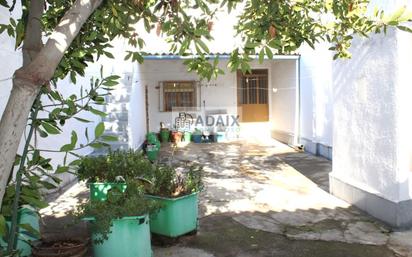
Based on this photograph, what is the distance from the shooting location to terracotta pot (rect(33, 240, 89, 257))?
3.77 m

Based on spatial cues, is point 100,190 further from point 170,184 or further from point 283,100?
point 283,100

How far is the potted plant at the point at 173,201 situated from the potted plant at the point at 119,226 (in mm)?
587

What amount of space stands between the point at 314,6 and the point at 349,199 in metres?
3.12

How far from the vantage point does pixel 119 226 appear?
3.90 m

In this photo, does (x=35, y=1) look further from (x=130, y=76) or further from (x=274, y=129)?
(x=274, y=129)

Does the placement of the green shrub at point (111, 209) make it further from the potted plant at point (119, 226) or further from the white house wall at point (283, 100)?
the white house wall at point (283, 100)

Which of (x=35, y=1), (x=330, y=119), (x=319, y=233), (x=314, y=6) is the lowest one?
(x=319, y=233)

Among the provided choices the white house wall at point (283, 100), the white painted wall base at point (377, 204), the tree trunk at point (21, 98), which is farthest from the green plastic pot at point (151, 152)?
the tree trunk at point (21, 98)

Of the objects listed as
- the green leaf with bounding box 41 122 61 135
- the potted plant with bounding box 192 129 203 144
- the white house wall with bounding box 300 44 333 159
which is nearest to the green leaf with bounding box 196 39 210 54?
the green leaf with bounding box 41 122 61 135

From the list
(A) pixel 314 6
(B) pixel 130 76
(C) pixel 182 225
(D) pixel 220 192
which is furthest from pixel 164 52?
(C) pixel 182 225

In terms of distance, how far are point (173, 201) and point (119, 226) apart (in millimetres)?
876

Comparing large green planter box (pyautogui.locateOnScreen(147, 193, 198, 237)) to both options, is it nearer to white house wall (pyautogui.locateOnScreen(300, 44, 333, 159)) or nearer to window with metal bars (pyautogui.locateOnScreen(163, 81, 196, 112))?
white house wall (pyautogui.locateOnScreen(300, 44, 333, 159))

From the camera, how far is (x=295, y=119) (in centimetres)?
1357

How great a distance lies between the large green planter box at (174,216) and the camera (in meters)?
4.68
